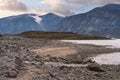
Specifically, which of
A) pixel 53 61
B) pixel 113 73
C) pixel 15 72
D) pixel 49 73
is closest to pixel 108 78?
pixel 113 73

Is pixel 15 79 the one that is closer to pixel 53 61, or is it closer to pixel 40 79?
pixel 40 79

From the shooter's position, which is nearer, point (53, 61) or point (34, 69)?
point (34, 69)

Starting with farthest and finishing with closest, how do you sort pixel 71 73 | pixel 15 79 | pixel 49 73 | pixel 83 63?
1. pixel 83 63
2. pixel 71 73
3. pixel 49 73
4. pixel 15 79

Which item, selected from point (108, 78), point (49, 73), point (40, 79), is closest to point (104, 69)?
point (108, 78)

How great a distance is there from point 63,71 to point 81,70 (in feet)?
8.30

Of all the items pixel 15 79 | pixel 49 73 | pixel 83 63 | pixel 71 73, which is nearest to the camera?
pixel 15 79

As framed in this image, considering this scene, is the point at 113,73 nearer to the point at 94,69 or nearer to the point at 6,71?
the point at 94,69

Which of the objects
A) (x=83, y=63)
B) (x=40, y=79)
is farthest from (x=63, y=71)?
(x=83, y=63)

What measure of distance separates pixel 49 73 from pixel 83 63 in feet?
42.3

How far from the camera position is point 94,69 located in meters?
35.1

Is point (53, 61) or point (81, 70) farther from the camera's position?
point (53, 61)

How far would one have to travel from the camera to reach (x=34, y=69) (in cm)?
3130

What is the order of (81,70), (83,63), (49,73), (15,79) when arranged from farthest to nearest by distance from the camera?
(83,63) < (81,70) < (49,73) < (15,79)

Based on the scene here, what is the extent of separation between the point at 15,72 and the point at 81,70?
9.24 m
